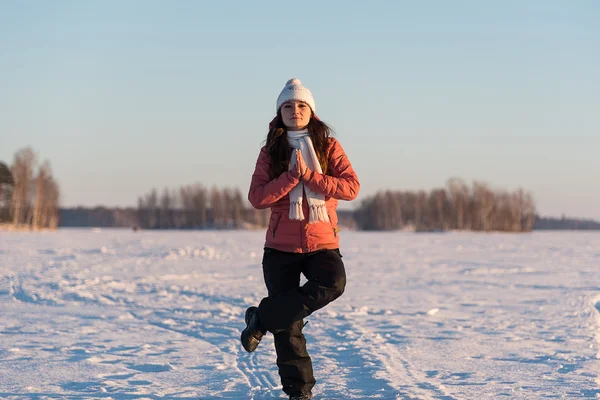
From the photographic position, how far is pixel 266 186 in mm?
3252

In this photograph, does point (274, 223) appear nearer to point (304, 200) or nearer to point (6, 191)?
point (304, 200)

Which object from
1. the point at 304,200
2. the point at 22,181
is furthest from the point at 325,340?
the point at 22,181

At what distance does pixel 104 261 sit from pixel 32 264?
5.61 feet

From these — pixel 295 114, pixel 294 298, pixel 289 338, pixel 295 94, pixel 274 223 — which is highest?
pixel 295 94

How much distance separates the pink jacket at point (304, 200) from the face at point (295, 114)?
7.1 inches

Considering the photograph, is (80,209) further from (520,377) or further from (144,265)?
(520,377)

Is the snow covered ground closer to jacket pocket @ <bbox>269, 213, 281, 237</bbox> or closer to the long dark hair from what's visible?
→ jacket pocket @ <bbox>269, 213, 281, 237</bbox>

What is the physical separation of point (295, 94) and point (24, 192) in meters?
61.0

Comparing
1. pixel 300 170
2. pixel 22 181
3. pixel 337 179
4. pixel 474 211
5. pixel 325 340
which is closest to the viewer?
pixel 300 170

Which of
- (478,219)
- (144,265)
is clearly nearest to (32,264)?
(144,265)

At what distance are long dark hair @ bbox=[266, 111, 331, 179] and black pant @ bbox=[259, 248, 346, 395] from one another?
45 centimetres

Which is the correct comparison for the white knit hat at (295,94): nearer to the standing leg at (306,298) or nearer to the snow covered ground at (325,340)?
the standing leg at (306,298)

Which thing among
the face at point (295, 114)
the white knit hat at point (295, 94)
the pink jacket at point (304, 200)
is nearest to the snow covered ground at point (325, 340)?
the pink jacket at point (304, 200)

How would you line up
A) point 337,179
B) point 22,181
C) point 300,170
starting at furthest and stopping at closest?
point 22,181
point 337,179
point 300,170
